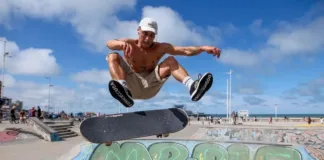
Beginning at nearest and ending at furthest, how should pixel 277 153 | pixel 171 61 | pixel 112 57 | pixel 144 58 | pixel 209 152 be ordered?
pixel 112 57 → pixel 171 61 → pixel 144 58 → pixel 277 153 → pixel 209 152

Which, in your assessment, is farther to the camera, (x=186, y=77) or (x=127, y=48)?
(x=186, y=77)

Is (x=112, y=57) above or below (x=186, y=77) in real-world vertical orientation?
above

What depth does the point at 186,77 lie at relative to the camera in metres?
5.37

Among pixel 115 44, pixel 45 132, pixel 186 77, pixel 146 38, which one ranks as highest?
pixel 146 38

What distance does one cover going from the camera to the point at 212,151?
42.1ft

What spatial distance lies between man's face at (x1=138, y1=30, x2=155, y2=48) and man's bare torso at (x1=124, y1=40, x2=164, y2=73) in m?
0.14

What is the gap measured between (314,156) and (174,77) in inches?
367

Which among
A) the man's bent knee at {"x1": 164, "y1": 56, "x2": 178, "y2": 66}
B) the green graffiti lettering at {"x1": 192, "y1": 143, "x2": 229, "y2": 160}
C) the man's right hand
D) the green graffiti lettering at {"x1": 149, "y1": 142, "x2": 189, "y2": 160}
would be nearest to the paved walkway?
the green graffiti lettering at {"x1": 149, "y1": 142, "x2": 189, "y2": 160}

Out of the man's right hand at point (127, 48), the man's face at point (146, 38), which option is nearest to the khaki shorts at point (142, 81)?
the man's face at point (146, 38)

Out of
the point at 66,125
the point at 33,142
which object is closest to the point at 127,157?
the point at 33,142

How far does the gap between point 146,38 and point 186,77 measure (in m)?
0.98

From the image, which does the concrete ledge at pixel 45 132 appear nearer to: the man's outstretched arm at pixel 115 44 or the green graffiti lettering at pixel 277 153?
the green graffiti lettering at pixel 277 153

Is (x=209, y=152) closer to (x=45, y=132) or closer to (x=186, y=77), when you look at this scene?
(x=186, y=77)

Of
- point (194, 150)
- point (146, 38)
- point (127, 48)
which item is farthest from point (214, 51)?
point (194, 150)
